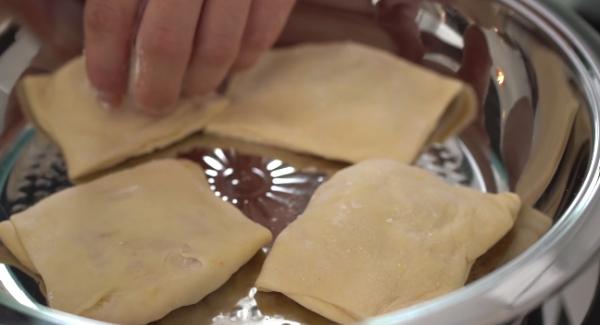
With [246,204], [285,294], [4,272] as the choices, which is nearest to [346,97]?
[246,204]

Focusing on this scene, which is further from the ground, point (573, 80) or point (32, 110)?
point (573, 80)

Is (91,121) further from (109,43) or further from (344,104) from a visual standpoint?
(344,104)

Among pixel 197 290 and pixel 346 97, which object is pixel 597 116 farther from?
pixel 197 290

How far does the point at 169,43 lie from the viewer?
835 mm

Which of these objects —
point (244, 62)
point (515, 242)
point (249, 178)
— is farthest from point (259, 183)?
point (515, 242)

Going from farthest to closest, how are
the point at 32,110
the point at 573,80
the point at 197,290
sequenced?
the point at 32,110, the point at 573,80, the point at 197,290

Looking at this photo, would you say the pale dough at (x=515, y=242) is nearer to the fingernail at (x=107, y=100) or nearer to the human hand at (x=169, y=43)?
the human hand at (x=169, y=43)

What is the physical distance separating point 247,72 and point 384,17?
183mm

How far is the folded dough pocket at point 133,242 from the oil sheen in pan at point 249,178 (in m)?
0.04

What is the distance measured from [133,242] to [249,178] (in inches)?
6.9

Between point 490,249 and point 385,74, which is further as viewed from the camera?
point 385,74

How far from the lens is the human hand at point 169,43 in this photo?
2.72 feet

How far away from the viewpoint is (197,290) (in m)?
0.73

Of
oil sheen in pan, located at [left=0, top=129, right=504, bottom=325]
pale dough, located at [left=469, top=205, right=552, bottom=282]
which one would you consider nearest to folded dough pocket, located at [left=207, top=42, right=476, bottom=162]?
oil sheen in pan, located at [left=0, top=129, right=504, bottom=325]
